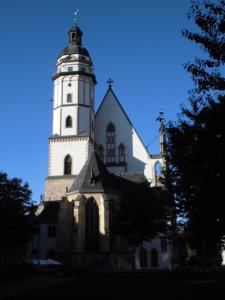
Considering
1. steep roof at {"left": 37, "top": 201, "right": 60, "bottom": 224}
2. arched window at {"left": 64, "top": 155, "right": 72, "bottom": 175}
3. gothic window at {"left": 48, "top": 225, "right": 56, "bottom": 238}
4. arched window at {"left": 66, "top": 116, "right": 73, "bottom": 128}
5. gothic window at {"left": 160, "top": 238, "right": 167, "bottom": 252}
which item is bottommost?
gothic window at {"left": 160, "top": 238, "right": 167, "bottom": 252}

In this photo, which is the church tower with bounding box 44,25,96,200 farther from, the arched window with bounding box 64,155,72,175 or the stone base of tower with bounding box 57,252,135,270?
the stone base of tower with bounding box 57,252,135,270

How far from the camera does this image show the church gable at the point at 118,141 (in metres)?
60.7

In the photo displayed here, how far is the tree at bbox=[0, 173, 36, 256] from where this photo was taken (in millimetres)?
38250

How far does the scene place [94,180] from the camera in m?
48.3

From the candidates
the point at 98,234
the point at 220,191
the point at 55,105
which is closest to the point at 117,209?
the point at 98,234

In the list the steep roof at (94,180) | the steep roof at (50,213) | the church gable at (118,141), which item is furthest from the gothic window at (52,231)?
Answer: the church gable at (118,141)

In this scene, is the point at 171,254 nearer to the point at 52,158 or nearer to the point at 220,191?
the point at 52,158

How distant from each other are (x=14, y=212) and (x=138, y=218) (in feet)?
41.7

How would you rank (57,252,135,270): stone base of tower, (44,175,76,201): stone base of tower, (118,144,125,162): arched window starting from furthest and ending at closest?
(118,144,125,162): arched window, (44,175,76,201): stone base of tower, (57,252,135,270): stone base of tower

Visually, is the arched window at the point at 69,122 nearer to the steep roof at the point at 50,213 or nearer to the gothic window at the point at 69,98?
the gothic window at the point at 69,98

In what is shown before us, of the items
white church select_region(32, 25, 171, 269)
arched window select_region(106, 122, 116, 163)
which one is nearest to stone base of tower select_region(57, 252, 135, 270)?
white church select_region(32, 25, 171, 269)

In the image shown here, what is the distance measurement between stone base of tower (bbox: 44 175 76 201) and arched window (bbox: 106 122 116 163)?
6.60 m

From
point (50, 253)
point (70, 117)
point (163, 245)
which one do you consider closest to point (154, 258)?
point (163, 245)

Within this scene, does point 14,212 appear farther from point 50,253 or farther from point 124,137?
point 124,137
